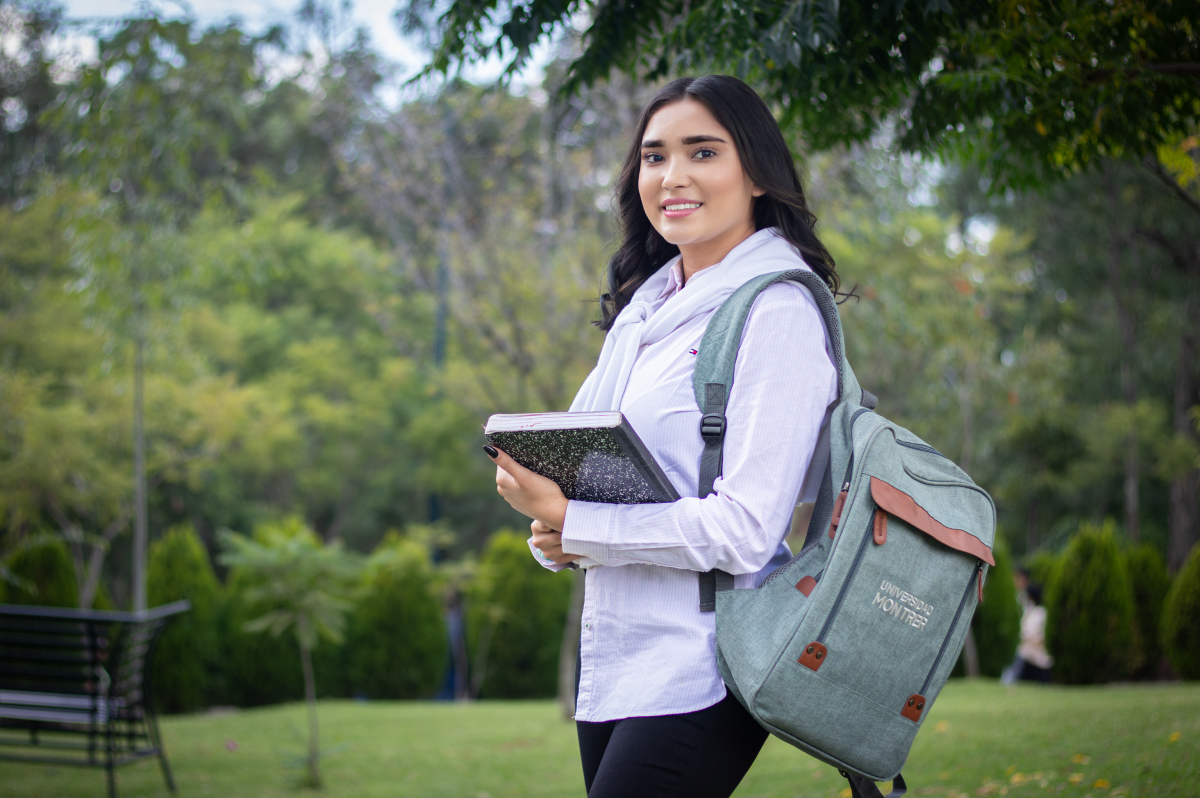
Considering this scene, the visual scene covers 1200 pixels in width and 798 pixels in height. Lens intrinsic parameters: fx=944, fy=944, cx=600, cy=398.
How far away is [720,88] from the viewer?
1.55 metres

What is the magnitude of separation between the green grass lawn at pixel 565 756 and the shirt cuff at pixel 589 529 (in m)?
3.04

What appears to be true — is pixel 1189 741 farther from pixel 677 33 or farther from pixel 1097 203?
pixel 1097 203

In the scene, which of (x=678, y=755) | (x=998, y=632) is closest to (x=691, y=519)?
(x=678, y=755)

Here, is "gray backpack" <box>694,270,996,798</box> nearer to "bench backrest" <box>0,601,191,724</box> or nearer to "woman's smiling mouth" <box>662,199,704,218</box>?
"woman's smiling mouth" <box>662,199,704,218</box>

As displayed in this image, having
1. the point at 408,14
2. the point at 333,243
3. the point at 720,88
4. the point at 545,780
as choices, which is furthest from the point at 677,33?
the point at 333,243

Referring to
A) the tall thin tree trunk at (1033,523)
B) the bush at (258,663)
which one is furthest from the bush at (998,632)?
the bush at (258,663)

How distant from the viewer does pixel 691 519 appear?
132 cm

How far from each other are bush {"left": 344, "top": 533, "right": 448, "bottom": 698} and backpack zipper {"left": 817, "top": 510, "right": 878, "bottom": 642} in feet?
32.8

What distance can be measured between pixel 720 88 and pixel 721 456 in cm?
62

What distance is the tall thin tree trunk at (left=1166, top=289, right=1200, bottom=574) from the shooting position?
15.0 m

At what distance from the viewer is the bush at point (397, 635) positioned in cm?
1091

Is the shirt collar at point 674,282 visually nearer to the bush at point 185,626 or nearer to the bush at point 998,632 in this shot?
the bush at point 185,626

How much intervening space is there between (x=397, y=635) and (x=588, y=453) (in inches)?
403

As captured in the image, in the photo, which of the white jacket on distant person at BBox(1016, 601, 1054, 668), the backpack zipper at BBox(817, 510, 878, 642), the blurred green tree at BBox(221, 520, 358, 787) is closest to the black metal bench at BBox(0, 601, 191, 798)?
the blurred green tree at BBox(221, 520, 358, 787)
